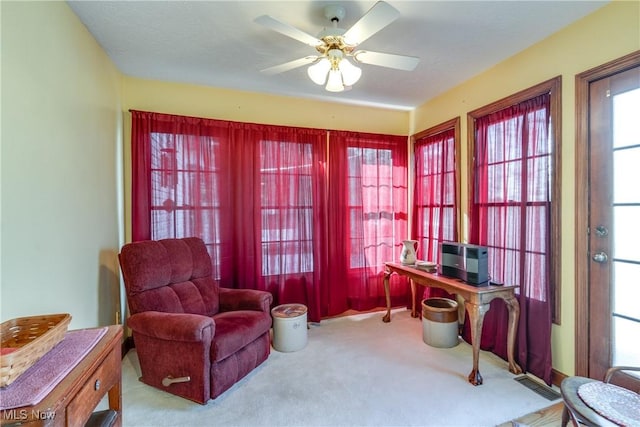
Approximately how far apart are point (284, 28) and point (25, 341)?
1.79 meters

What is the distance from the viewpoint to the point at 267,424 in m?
1.80

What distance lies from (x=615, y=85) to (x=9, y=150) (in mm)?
3317

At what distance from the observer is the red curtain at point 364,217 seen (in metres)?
3.50

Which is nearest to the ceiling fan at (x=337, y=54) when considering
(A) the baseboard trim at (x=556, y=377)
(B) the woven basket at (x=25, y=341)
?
(B) the woven basket at (x=25, y=341)

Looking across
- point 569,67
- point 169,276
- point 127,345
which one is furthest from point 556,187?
point 127,345

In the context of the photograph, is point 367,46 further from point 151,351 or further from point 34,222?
point 151,351

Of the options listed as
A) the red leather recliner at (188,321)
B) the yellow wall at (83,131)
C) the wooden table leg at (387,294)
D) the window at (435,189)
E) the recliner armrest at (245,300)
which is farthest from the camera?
the wooden table leg at (387,294)

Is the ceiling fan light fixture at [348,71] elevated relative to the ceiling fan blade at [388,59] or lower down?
lower down

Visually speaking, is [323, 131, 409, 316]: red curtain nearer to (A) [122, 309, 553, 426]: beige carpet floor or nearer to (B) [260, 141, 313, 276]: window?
(B) [260, 141, 313, 276]: window

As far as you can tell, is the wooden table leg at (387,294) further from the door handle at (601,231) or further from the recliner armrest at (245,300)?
the door handle at (601,231)

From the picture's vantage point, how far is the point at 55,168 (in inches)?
65.7

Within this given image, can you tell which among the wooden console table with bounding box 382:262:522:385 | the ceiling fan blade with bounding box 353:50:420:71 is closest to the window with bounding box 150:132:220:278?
the ceiling fan blade with bounding box 353:50:420:71

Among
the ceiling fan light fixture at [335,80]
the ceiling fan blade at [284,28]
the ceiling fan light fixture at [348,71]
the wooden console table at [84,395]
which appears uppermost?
the ceiling fan blade at [284,28]

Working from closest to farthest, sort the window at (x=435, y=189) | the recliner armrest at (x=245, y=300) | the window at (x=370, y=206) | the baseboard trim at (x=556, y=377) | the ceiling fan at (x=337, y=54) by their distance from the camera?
the ceiling fan at (x=337, y=54) → the baseboard trim at (x=556, y=377) → the recliner armrest at (x=245, y=300) → the window at (x=435, y=189) → the window at (x=370, y=206)
